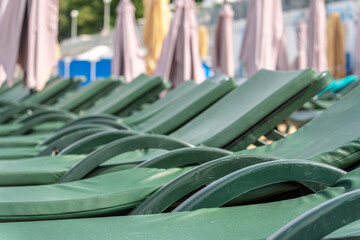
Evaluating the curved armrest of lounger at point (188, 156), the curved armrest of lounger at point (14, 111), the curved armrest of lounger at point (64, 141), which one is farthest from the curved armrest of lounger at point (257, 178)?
the curved armrest of lounger at point (14, 111)

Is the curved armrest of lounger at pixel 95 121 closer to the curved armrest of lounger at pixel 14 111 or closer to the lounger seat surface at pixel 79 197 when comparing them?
the curved armrest of lounger at pixel 14 111

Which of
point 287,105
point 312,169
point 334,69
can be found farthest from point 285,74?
point 334,69

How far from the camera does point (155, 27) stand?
9328mm

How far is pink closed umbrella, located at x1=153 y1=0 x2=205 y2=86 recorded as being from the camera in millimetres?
7730

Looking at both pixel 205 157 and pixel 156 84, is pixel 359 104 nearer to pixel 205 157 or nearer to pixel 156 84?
pixel 205 157

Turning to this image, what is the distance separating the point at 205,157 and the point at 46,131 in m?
3.03

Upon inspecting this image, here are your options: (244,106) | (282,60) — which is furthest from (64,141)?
(282,60)

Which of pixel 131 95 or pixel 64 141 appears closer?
pixel 64 141

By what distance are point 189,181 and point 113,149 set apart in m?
0.82

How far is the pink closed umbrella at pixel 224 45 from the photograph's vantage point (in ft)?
29.8

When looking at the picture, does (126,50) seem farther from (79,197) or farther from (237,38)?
(237,38)

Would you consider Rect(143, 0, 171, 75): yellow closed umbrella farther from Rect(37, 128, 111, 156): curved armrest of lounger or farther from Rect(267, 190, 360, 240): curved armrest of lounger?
Rect(267, 190, 360, 240): curved armrest of lounger

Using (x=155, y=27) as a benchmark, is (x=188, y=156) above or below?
below

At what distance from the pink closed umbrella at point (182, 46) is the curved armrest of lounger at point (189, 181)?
5.78m
